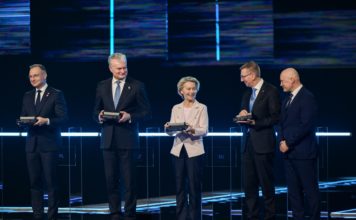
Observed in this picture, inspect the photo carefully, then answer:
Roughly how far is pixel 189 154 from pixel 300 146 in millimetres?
1084

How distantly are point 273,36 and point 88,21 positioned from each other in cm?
232

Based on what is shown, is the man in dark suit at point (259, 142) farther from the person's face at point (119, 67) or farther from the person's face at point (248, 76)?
the person's face at point (119, 67)

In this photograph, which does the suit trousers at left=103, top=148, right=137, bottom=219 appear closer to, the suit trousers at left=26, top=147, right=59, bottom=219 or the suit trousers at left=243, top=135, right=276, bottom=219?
the suit trousers at left=26, top=147, right=59, bottom=219

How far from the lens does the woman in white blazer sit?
25.7ft

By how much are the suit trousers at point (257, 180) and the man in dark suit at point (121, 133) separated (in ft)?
3.53

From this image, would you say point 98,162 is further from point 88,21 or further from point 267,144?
point 267,144

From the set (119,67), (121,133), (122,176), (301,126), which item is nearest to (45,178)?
(122,176)

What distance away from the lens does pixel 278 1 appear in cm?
955

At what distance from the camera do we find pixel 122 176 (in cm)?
781

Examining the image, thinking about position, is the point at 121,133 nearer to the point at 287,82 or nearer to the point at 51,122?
the point at 51,122

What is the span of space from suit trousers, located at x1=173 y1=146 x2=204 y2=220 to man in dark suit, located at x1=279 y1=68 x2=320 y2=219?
2.90ft

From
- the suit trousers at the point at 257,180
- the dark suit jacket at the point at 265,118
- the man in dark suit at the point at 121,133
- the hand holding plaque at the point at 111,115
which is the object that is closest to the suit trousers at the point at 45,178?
the man in dark suit at the point at 121,133

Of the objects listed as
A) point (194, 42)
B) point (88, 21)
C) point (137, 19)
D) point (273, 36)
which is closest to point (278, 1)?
point (273, 36)

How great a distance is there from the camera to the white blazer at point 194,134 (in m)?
7.86
